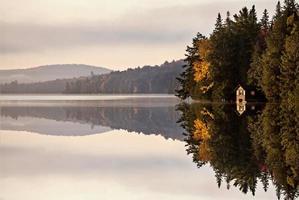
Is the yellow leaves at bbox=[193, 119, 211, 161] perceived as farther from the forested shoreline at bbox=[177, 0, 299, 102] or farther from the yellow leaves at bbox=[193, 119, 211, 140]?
the forested shoreline at bbox=[177, 0, 299, 102]

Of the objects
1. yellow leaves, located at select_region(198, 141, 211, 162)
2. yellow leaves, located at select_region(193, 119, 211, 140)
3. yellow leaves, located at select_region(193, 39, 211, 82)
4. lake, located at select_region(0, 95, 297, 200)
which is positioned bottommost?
lake, located at select_region(0, 95, 297, 200)

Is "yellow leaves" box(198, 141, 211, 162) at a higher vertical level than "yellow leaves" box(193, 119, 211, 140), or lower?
lower

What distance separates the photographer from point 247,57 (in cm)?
7662

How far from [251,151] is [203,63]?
177ft

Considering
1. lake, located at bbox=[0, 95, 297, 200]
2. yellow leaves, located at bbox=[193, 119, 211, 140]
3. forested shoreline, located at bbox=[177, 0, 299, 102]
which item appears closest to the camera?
lake, located at bbox=[0, 95, 297, 200]

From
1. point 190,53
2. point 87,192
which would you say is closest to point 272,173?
point 87,192

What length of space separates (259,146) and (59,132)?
17.7 metres

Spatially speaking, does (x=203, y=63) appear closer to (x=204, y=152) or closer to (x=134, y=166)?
(x=204, y=152)

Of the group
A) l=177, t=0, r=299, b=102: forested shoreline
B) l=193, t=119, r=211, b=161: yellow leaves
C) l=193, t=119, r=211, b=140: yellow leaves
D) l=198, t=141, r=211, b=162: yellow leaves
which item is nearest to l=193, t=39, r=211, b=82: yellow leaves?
l=177, t=0, r=299, b=102: forested shoreline

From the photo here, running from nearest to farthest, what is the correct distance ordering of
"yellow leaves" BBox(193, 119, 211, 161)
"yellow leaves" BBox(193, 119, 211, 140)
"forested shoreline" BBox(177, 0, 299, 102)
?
1. "yellow leaves" BBox(193, 119, 211, 161)
2. "yellow leaves" BBox(193, 119, 211, 140)
3. "forested shoreline" BBox(177, 0, 299, 102)

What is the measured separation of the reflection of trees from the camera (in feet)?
63.6

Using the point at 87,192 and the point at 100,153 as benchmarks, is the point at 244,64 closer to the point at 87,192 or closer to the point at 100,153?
the point at 100,153

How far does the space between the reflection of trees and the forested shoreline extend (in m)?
16.2

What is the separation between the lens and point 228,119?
45.3 meters
